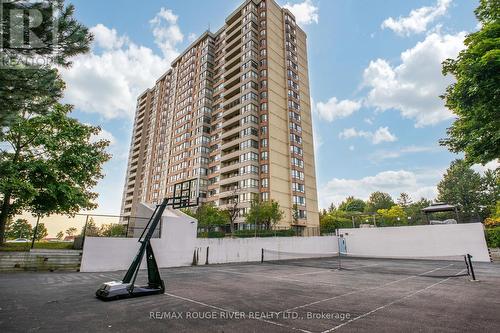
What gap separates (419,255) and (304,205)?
1077 inches

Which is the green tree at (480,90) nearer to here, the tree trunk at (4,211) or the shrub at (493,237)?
the shrub at (493,237)

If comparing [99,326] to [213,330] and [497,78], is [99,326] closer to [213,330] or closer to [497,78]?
[213,330]

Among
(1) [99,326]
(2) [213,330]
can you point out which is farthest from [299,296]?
(1) [99,326]

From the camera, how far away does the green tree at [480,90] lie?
1080 centimetres

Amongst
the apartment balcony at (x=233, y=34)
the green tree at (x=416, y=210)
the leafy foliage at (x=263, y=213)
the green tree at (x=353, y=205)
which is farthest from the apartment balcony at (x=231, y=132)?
the green tree at (x=353, y=205)

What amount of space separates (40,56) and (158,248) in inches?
632

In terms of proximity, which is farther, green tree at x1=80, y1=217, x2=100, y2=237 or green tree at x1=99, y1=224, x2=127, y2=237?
green tree at x1=99, y1=224, x2=127, y2=237

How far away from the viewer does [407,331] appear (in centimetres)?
556

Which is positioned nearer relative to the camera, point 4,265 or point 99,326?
point 99,326

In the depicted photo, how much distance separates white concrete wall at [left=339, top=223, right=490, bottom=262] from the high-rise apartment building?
9.85m

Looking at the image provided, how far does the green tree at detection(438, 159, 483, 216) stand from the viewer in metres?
A: 64.1

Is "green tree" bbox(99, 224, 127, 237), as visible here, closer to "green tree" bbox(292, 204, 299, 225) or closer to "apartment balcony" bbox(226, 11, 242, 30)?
"green tree" bbox(292, 204, 299, 225)

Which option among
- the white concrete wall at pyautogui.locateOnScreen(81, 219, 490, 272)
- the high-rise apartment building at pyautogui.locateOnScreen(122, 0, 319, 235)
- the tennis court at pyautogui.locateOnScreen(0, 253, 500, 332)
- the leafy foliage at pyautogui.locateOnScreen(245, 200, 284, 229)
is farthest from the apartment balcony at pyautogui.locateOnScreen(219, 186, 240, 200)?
the tennis court at pyautogui.locateOnScreen(0, 253, 500, 332)

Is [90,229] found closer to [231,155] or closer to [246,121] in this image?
[231,155]
